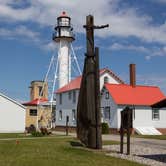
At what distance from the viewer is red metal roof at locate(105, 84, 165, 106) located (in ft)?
138

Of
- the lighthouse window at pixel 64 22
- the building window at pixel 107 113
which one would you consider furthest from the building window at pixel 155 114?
the lighthouse window at pixel 64 22

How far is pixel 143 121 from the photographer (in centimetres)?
4231

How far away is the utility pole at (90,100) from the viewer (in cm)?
1858

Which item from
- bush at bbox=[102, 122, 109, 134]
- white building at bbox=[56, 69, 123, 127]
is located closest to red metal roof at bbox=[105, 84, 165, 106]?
bush at bbox=[102, 122, 109, 134]

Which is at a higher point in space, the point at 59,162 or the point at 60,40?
the point at 60,40

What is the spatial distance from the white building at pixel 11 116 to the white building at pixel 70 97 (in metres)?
6.44

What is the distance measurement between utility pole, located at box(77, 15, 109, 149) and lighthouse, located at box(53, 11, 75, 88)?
1374 inches

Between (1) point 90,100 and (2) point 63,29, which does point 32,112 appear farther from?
(1) point 90,100

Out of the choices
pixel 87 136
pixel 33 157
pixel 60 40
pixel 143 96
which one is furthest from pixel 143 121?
pixel 33 157

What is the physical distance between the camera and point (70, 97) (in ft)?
166

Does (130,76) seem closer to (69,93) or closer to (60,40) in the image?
(69,93)

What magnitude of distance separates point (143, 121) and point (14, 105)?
14971 mm

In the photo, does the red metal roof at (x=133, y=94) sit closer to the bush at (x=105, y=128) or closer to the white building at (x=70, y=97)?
the bush at (x=105, y=128)

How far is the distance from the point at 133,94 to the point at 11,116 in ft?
46.8
